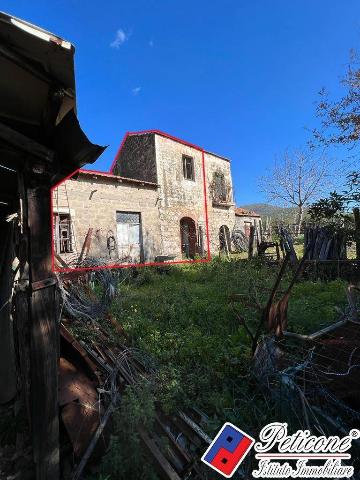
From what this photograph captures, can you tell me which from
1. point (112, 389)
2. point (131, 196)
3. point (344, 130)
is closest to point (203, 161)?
point (131, 196)

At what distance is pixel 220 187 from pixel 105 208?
27.9ft

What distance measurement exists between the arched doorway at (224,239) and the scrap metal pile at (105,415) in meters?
14.0

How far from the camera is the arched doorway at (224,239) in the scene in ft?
57.9

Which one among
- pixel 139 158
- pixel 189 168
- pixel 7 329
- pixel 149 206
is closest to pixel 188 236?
pixel 149 206

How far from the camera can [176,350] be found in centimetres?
413

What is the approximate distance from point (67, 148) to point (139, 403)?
7.43 feet

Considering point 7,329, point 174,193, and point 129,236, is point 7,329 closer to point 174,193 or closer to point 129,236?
point 129,236

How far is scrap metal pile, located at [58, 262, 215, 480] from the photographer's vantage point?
244cm

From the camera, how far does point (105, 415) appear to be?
2.68m

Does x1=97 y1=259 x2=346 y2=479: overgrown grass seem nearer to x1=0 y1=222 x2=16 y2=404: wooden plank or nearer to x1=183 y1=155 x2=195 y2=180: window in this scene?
x1=0 y1=222 x2=16 y2=404: wooden plank

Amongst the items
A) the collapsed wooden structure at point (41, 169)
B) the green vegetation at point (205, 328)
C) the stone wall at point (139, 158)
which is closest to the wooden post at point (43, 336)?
the collapsed wooden structure at point (41, 169)

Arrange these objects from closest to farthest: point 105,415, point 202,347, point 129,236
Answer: point 105,415 → point 202,347 → point 129,236

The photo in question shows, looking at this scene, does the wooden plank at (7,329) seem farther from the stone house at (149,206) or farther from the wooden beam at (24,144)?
the stone house at (149,206)

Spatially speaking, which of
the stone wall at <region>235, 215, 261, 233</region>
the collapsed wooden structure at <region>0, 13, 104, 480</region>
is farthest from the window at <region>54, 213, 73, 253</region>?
the stone wall at <region>235, 215, 261, 233</region>
